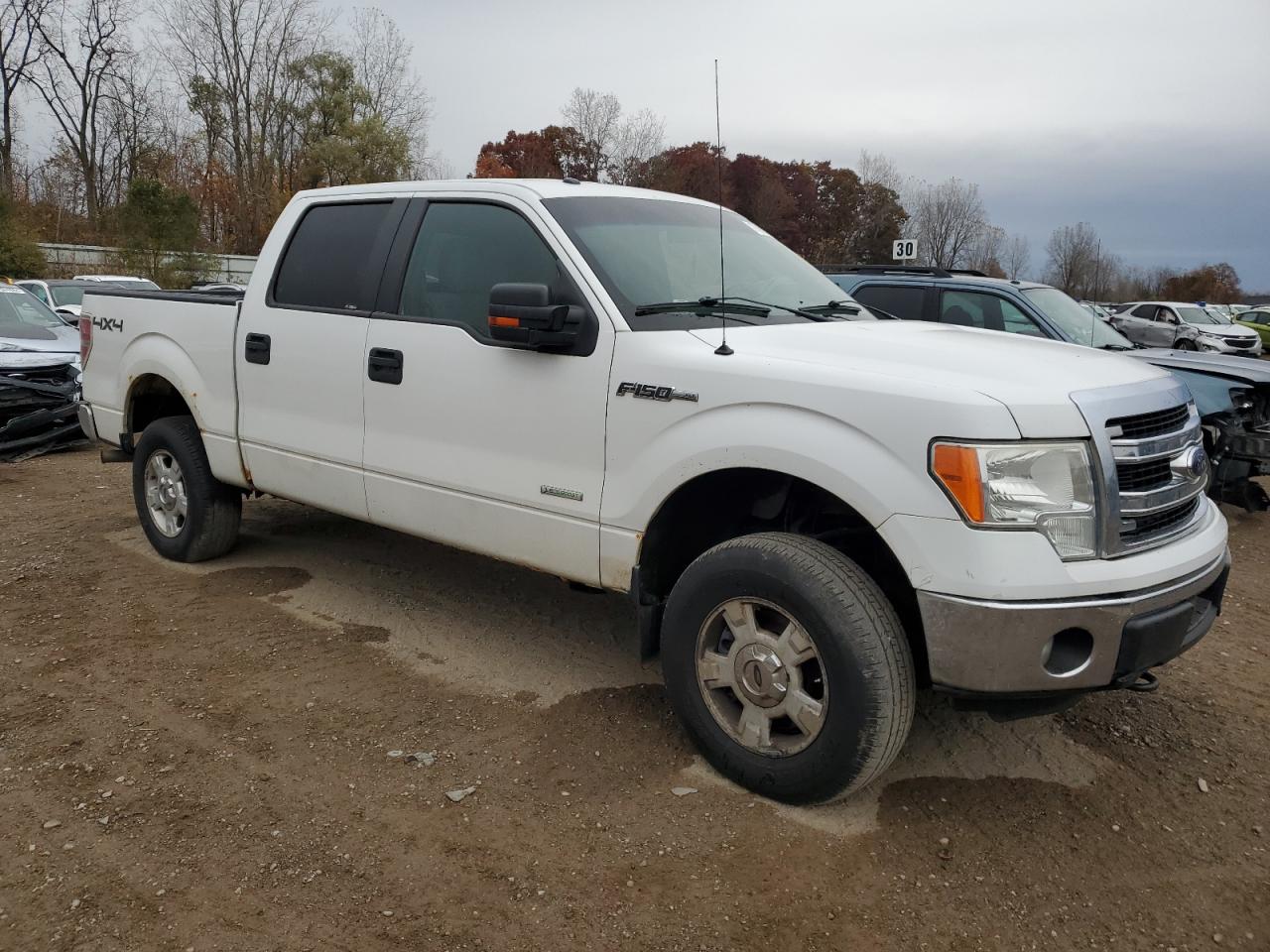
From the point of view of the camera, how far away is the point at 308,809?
324 centimetres

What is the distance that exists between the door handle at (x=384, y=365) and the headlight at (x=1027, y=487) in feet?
7.71

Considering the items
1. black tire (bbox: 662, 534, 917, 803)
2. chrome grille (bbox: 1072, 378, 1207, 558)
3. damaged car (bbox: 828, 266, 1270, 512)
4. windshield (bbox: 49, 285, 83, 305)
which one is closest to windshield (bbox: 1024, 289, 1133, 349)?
damaged car (bbox: 828, 266, 1270, 512)

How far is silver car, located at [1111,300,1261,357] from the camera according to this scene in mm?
24525

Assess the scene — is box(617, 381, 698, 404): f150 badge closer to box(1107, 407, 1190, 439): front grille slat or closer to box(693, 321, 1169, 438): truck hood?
box(693, 321, 1169, 438): truck hood

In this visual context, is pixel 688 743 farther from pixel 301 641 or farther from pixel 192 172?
pixel 192 172

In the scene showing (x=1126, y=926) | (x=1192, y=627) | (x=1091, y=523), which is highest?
(x=1091, y=523)

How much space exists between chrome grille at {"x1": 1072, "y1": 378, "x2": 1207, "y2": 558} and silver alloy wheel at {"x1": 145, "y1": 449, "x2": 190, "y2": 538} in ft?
15.3

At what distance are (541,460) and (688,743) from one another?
3.88 ft

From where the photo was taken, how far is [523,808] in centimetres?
328

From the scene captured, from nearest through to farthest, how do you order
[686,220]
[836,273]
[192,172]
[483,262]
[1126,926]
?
[1126,926] → [483,262] → [686,220] → [836,273] → [192,172]

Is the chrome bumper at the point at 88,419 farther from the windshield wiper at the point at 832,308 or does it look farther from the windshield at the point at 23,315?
the windshield at the point at 23,315

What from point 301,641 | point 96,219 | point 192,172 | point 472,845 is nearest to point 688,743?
point 472,845

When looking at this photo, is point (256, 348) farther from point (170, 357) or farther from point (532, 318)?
point (532, 318)

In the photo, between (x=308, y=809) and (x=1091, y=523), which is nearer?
(x=1091, y=523)
